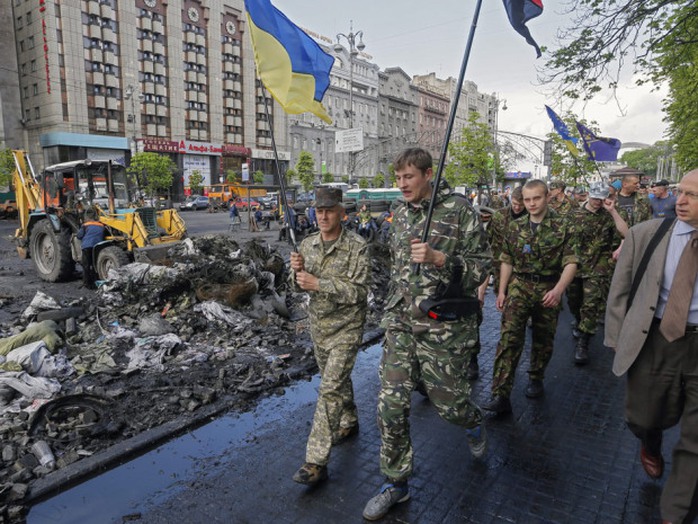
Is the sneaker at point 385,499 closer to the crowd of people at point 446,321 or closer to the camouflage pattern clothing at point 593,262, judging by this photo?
the crowd of people at point 446,321

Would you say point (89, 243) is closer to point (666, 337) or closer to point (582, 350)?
point (582, 350)

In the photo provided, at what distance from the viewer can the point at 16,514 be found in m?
2.95

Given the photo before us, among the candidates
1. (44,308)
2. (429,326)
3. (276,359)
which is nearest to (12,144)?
(44,308)

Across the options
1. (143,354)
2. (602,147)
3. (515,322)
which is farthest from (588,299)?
(602,147)

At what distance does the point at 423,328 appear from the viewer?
116 inches

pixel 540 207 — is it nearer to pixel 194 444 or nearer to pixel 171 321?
pixel 194 444

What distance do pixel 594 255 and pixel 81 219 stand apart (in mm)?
10703

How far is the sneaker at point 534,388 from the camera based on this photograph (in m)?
4.65

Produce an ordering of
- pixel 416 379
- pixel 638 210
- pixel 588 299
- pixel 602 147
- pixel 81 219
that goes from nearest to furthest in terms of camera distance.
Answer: pixel 416 379
pixel 588 299
pixel 638 210
pixel 81 219
pixel 602 147

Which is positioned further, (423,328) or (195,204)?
(195,204)

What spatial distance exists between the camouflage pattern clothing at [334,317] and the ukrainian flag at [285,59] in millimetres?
1205

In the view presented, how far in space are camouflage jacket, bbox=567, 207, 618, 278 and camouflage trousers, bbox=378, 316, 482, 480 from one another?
397cm

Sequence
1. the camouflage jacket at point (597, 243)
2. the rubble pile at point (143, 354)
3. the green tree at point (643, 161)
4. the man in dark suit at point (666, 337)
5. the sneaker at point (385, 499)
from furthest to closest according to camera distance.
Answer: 1. the green tree at point (643, 161)
2. the camouflage jacket at point (597, 243)
3. the rubble pile at point (143, 354)
4. the sneaker at point (385, 499)
5. the man in dark suit at point (666, 337)

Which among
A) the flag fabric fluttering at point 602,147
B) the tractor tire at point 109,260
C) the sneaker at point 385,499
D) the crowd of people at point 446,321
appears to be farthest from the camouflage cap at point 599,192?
the tractor tire at point 109,260
